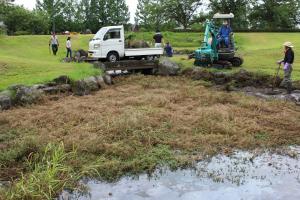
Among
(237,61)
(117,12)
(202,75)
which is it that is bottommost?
(202,75)

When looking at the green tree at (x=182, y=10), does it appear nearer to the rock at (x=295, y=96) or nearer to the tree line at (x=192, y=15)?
the tree line at (x=192, y=15)

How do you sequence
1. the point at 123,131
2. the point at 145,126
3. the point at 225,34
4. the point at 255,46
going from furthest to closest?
the point at 255,46 → the point at 225,34 → the point at 145,126 → the point at 123,131

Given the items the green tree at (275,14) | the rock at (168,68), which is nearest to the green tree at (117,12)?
the green tree at (275,14)

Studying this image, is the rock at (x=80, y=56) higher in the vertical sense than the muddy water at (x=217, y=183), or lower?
higher

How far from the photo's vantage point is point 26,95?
710 inches

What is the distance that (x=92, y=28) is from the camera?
287 feet

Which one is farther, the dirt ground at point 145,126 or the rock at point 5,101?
the rock at point 5,101

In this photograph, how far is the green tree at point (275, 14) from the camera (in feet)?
228

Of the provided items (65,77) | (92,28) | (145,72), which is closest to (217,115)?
(65,77)

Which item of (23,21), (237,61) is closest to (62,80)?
(237,61)

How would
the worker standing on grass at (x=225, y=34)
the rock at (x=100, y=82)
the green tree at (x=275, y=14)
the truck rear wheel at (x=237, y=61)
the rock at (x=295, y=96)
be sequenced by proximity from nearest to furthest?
1. the rock at (x=295, y=96)
2. the rock at (x=100, y=82)
3. the worker standing on grass at (x=225, y=34)
4. the truck rear wheel at (x=237, y=61)
5. the green tree at (x=275, y=14)

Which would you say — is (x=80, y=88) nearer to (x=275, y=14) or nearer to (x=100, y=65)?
(x=100, y=65)

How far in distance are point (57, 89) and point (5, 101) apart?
10.4 feet

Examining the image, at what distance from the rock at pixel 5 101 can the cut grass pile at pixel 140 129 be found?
75 centimetres
